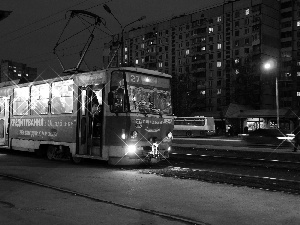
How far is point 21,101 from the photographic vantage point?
19.3 meters

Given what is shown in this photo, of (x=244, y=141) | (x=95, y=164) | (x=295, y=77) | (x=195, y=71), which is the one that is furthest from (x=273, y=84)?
(x=95, y=164)

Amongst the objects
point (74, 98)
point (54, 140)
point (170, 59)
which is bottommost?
point (54, 140)

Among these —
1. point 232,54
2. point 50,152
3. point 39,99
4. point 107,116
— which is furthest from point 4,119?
point 232,54

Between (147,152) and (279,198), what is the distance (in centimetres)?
627

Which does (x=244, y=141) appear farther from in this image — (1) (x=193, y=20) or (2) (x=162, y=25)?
(2) (x=162, y=25)

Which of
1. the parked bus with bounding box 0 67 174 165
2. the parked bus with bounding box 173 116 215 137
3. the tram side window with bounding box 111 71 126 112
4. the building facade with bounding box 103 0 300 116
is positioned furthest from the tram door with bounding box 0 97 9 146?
the building facade with bounding box 103 0 300 116

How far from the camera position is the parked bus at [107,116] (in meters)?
14.2

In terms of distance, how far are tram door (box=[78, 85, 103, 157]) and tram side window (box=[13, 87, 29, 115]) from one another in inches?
183

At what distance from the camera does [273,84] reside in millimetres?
71000

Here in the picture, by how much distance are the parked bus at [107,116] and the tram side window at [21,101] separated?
3.90 feet

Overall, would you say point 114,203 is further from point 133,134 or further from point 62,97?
point 62,97

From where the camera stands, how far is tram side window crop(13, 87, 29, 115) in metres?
18.8

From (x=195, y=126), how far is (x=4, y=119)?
129 ft

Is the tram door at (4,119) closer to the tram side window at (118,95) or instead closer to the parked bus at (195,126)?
the tram side window at (118,95)
